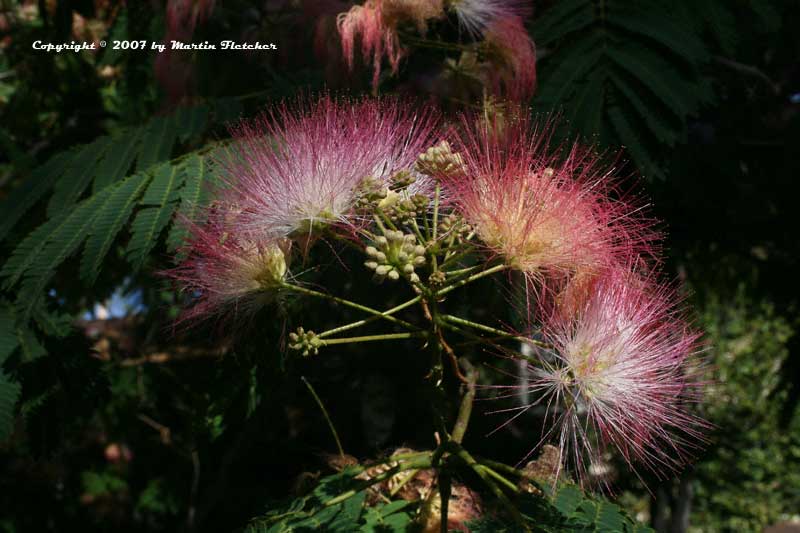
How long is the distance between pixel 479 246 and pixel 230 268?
0.64 meters

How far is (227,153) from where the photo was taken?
215 centimetres

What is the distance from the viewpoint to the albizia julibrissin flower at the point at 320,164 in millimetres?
1870

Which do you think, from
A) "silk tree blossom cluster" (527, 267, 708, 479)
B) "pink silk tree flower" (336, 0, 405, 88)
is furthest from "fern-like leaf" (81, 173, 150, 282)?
"silk tree blossom cluster" (527, 267, 708, 479)

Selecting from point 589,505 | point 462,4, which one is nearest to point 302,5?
point 462,4

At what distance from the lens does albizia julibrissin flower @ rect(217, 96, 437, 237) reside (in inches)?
73.6

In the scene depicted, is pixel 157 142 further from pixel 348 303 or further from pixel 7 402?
pixel 348 303

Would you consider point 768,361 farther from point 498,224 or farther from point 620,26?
point 498,224

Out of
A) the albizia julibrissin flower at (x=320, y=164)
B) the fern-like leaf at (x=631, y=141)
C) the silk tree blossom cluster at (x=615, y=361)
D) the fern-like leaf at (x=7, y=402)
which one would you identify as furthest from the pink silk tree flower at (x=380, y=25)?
the fern-like leaf at (x=7, y=402)

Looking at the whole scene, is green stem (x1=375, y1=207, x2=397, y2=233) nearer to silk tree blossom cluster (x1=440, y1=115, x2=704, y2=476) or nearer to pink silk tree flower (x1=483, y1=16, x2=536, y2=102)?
silk tree blossom cluster (x1=440, y1=115, x2=704, y2=476)

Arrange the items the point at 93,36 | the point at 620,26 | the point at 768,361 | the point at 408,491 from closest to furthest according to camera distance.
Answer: the point at 408,491 → the point at 620,26 → the point at 93,36 → the point at 768,361

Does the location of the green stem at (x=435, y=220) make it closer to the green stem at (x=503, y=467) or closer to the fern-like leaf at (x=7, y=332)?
the green stem at (x=503, y=467)

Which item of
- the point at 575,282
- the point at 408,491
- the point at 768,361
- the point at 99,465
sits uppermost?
the point at 575,282

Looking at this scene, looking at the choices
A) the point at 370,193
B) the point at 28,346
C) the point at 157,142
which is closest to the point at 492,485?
the point at 370,193

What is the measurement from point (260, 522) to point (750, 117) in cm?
361
